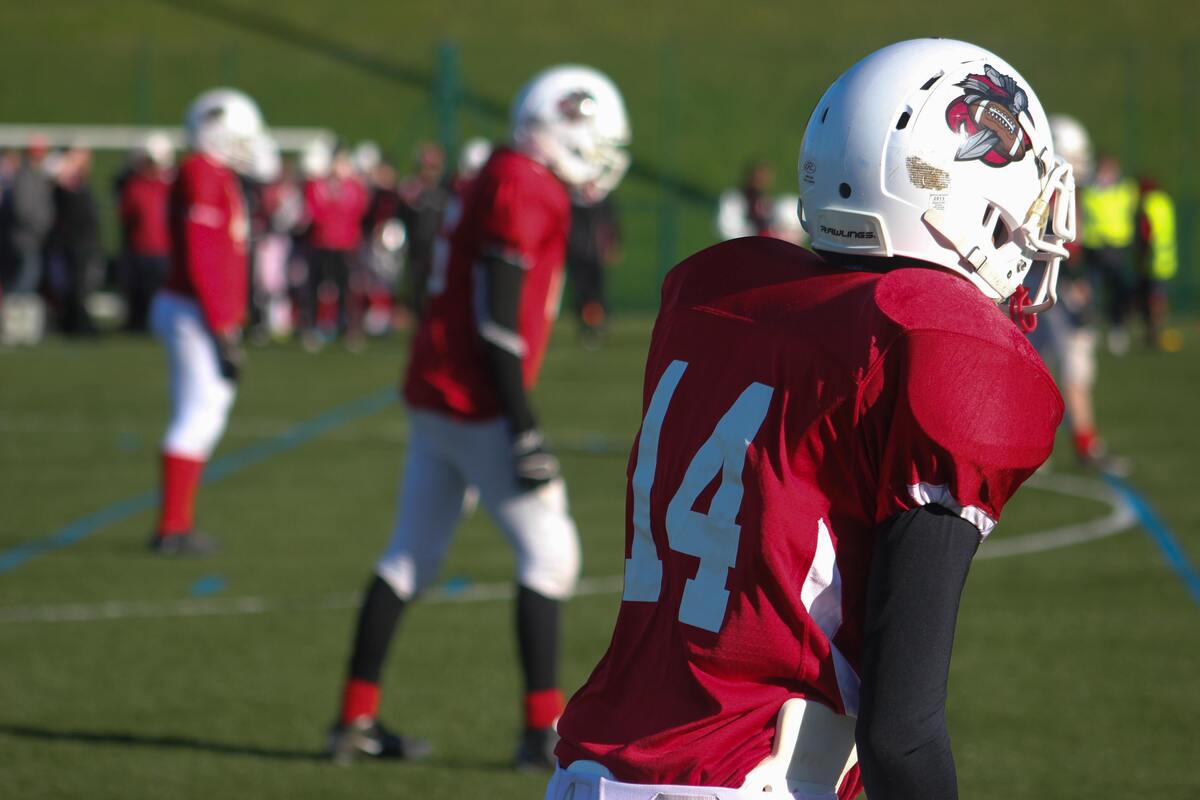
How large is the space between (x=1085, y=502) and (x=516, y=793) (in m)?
5.73

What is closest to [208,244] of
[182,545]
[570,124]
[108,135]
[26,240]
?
[182,545]

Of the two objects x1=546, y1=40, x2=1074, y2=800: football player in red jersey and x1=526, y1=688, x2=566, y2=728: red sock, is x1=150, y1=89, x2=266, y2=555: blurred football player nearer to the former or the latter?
x1=526, y1=688, x2=566, y2=728: red sock

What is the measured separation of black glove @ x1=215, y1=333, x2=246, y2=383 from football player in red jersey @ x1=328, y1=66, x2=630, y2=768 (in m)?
3.32

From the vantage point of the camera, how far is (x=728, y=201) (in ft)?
73.2

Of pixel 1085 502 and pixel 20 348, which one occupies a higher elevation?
pixel 1085 502

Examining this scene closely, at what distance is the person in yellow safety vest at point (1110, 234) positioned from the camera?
701 inches

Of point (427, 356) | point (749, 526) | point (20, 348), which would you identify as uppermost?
point (749, 526)

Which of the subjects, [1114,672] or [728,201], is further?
[728,201]

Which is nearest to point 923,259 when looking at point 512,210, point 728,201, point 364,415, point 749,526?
point 749,526

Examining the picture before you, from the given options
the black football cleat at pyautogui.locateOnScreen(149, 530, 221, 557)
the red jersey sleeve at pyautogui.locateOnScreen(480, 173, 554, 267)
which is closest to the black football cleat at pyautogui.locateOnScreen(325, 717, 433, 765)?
the red jersey sleeve at pyautogui.locateOnScreen(480, 173, 554, 267)

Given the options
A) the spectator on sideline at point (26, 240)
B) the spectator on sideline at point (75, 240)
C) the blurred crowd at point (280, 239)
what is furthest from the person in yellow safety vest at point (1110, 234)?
the spectator on sideline at point (26, 240)

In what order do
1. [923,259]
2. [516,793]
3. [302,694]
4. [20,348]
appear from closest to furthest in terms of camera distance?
[923,259], [516,793], [302,694], [20,348]

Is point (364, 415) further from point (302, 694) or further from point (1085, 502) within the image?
point (302, 694)

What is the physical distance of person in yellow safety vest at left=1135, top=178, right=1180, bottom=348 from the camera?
764 inches
